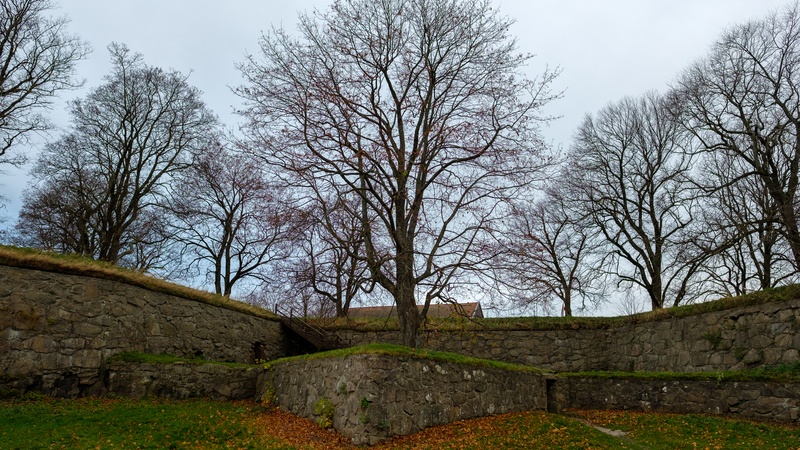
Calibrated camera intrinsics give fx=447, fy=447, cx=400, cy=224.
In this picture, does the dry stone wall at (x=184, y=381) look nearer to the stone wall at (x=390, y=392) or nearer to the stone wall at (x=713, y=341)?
the stone wall at (x=390, y=392)

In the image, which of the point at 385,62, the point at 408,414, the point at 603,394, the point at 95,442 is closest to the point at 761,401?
the point at 603,394

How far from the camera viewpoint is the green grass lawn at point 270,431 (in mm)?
6207

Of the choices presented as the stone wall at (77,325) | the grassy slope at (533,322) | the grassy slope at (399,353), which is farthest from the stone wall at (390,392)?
the stone wall at (77,325)

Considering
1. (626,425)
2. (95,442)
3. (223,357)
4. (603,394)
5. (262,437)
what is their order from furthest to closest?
(223,357)
(603,394)
(626,425)
(262,437)
(95,442)

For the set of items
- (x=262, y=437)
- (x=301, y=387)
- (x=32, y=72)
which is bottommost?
(x=262, y=437)

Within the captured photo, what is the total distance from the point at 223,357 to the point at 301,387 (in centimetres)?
501

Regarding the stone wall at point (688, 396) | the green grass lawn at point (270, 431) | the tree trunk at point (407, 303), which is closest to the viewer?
the green grass lawn at point (270, 431)

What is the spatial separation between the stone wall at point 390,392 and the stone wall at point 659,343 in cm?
115

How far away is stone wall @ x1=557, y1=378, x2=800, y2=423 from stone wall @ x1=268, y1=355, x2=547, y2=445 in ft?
7.63

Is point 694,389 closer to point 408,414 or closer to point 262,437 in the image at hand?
point 408,414

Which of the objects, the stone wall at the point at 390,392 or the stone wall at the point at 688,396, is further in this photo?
the stone wall at the point at 688,396

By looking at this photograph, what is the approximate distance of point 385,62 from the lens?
997 cm

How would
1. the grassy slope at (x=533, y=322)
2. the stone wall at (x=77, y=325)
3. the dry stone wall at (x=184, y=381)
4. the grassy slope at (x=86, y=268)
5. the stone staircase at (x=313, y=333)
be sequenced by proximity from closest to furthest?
the stone wall at (x=77, y=325) → the grassy slope at (x=86, y=268) → the dry stone wall at (x=184, y=381) → the grassy slope at (x=533, y=322) → the stone staircase at (x=313, y=333)

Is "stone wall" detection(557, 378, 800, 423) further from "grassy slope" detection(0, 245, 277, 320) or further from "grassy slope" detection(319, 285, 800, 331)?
"grassy slope" detection(0, 245, 277, 320)
